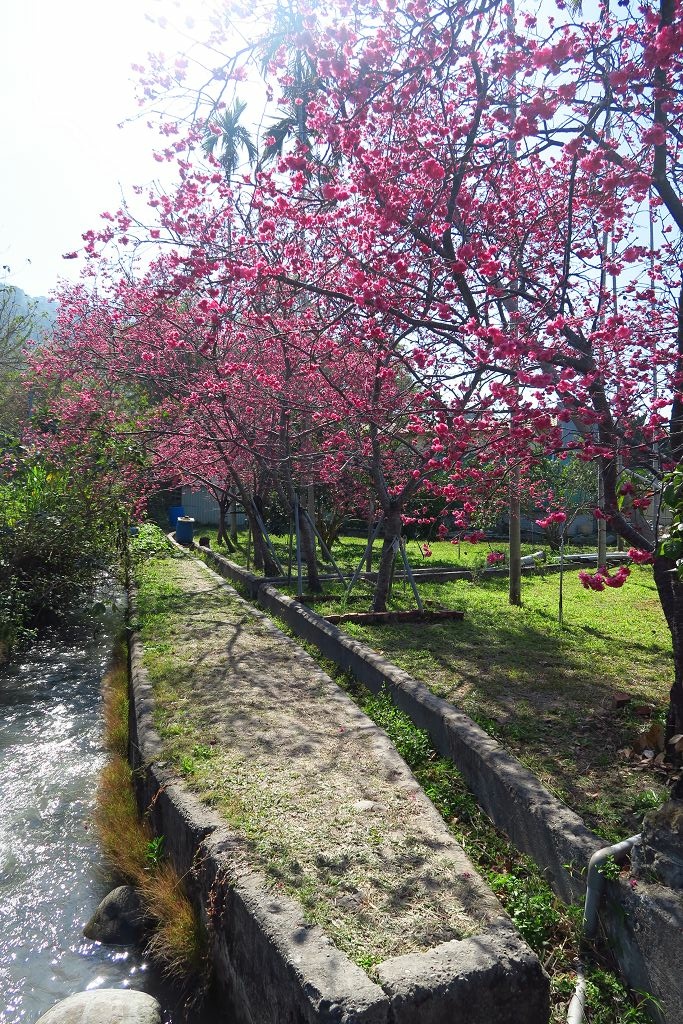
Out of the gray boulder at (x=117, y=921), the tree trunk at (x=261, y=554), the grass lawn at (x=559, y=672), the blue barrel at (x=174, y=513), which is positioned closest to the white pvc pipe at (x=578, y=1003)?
the grass lawn at (x=559, y=672)

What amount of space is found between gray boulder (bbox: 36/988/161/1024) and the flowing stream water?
9.6 inches

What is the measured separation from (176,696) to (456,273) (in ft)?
12.6

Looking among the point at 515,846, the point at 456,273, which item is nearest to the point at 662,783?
the point at 515,846

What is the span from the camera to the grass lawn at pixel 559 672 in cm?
406

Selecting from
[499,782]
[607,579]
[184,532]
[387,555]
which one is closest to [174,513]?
[184,532]

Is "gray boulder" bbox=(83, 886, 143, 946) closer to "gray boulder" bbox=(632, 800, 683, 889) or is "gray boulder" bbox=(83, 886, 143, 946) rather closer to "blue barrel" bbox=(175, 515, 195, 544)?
"gray boulder" bbox=(632, 800, 683, 889)

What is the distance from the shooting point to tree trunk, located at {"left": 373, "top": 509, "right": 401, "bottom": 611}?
8844 mm

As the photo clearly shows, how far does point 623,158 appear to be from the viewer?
444 cm

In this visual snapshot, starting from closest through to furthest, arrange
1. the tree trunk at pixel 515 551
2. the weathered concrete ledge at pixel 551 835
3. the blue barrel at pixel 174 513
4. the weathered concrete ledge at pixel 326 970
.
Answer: the weathered concrete ledge at pixel 326 970 < the weathered concrete ledge at pixel 551 835 < the tree trunk at pixel 515 551 < the blue barrel at pixel 174 513

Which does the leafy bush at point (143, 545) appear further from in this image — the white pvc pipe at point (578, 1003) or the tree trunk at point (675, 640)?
the white pvc pipe at point (578, 1003)

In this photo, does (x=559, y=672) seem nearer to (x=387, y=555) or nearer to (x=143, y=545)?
(x=387, y=555)

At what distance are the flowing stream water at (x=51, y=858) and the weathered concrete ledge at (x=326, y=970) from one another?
53cm

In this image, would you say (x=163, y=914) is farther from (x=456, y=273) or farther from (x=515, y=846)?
(x=456, y=273)

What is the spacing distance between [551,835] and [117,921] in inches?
91.9
